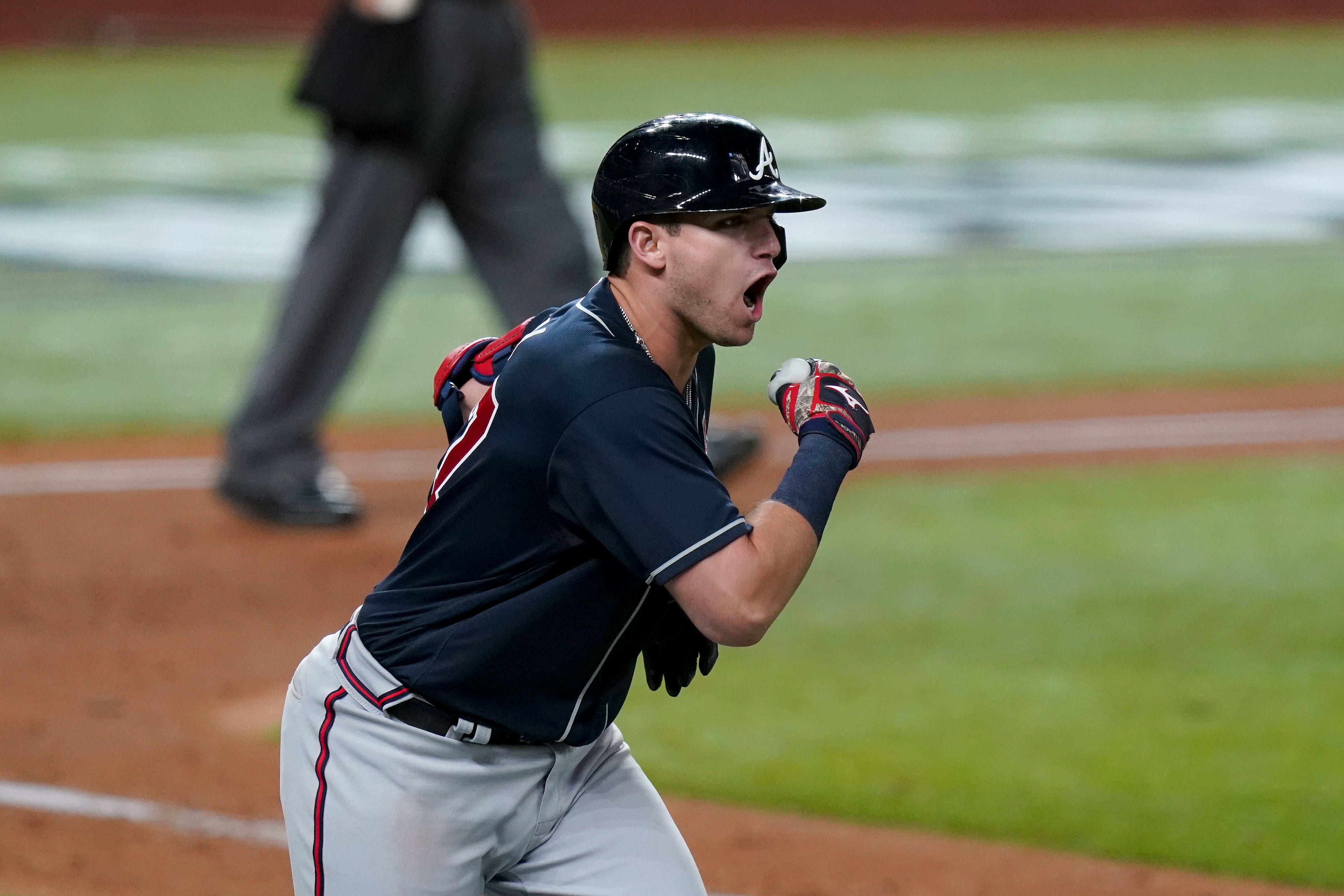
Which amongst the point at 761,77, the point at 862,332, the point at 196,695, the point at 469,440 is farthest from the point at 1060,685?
the point at 761,77

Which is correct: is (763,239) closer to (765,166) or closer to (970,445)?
(765,166)

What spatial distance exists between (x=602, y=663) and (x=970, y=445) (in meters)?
5.81

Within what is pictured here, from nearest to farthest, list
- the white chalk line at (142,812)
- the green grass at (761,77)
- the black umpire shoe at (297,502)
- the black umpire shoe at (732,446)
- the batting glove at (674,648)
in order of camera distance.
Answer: the batting glove at (674,648)
the white chalk line at (142,812)
the black umpire shoe at (297,502)
the black umpire shoe at (732,446)
the green grass at (761,77)

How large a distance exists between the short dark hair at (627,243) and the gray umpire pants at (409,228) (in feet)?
13.6

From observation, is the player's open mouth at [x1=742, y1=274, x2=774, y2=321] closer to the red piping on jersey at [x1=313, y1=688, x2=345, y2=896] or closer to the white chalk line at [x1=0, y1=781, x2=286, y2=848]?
the red piping on jersey at [x1=313, y1=688, x2=345, y2=896]

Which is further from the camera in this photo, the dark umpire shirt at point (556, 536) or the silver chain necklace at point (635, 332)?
the silver chain necklace at point (635, 332)

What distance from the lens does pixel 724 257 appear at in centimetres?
271

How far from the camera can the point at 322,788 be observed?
288 centimetres

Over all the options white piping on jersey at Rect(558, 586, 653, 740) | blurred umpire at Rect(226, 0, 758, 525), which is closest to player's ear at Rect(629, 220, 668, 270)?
white piping on jersey at Rect(558, 586, 653, 740)

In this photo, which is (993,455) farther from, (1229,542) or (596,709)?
(596,709)

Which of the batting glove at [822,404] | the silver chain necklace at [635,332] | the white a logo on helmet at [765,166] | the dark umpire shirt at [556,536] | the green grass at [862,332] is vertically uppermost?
the white a logo on helmet at [765,166]

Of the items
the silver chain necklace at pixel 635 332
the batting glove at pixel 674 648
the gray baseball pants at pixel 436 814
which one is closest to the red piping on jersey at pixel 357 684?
the gray baseball pants at pixel 436 814

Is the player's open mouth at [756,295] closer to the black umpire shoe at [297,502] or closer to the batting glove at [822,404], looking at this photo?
the batting glove at [822,404]

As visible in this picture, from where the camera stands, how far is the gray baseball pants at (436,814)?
2.82m
